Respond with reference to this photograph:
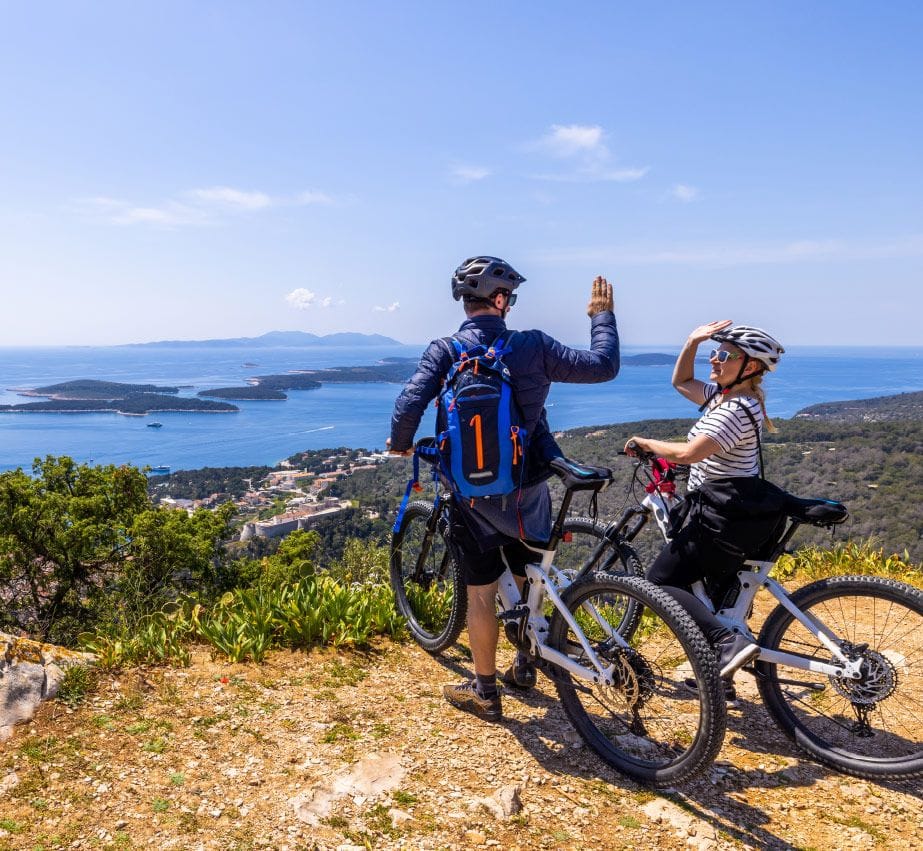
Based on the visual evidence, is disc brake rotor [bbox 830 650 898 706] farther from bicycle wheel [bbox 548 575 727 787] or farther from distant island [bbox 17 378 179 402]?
distant island [bbox 17 378 179 402]

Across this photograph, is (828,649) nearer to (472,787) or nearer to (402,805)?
(472,787)

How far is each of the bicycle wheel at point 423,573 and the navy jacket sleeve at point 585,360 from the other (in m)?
1.49

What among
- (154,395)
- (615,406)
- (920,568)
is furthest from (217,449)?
(920,568)

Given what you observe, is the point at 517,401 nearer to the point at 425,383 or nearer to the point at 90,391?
the point at 425,383

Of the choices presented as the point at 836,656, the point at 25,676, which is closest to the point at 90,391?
the point at 25,676

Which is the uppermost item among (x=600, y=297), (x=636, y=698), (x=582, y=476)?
(x=600, y=297)

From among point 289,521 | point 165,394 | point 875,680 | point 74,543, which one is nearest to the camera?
point 875,680

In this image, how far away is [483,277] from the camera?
325cm

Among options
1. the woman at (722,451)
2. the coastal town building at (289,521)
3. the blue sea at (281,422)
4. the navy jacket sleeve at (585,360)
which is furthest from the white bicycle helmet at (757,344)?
the blue sea at (281,422)

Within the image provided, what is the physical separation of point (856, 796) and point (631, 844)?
1.16 meters

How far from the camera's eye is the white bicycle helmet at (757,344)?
3.04m

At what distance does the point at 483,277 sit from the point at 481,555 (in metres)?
1.48

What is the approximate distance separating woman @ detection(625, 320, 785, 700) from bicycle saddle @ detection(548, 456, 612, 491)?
33cm

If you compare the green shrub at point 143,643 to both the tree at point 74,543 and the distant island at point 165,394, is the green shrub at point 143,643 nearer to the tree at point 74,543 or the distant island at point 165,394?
the tree at point 74,543
